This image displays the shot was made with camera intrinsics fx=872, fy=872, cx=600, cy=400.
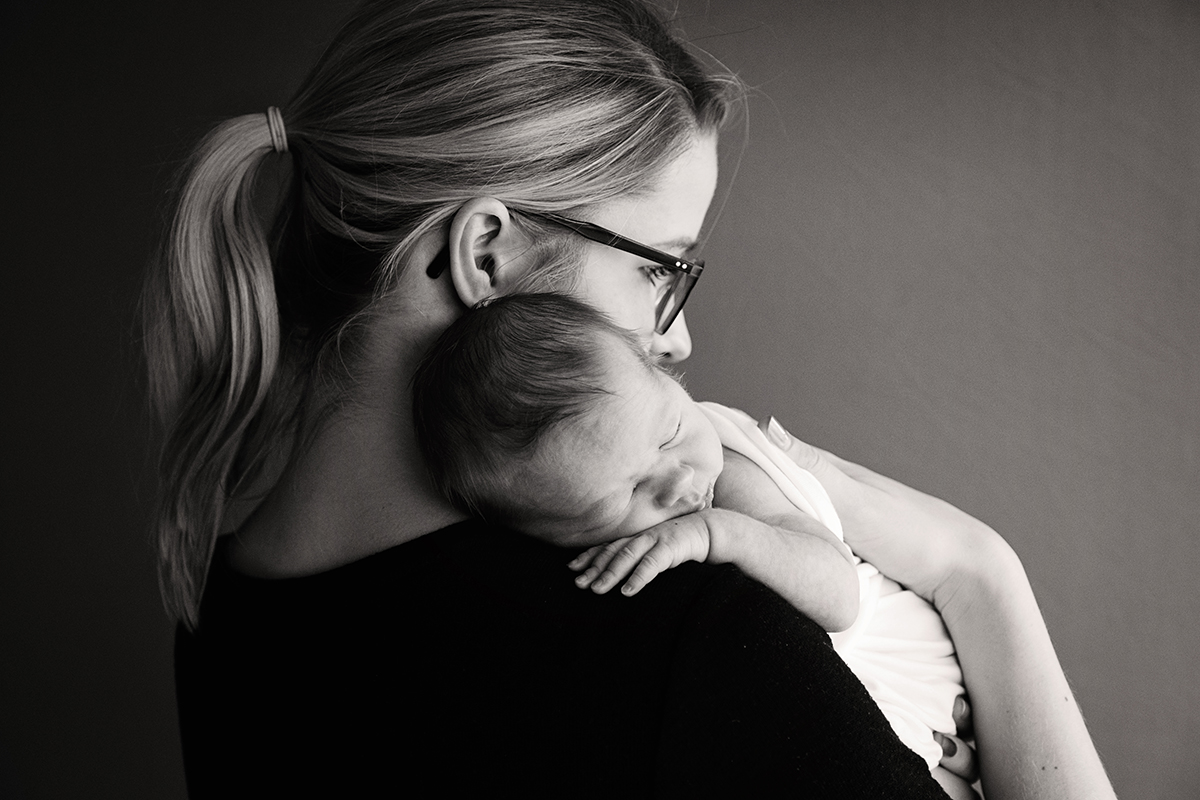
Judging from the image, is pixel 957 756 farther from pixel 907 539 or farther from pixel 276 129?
pixel 276 129

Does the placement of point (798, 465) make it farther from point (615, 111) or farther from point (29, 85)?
point (29, 85)

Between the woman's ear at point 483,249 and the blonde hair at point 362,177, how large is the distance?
24mm

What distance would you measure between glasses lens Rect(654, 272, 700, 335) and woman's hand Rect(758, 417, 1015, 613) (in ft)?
1.02

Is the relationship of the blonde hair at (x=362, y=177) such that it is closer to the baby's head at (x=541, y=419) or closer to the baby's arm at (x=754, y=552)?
the baby's head at (x=541, y=419)

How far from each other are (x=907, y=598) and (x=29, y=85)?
2309mm

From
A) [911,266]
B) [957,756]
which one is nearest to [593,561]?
[957,756]

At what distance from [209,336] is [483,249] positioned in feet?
1.48

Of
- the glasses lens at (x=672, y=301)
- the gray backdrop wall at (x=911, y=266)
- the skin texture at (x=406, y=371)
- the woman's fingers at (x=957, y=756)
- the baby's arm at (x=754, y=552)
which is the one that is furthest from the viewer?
the gray backdrop wall at (x=911, y=266)

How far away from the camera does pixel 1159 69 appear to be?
6.90 ft

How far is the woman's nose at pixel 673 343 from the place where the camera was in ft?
4.75

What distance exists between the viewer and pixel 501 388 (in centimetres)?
115

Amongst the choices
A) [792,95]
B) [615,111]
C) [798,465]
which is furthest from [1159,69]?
[615,111]

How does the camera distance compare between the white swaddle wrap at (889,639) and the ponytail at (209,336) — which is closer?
the ponytail at (209,336)

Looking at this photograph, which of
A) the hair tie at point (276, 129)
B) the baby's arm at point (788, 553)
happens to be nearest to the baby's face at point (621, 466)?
the baby's arm at point (788, 553)
